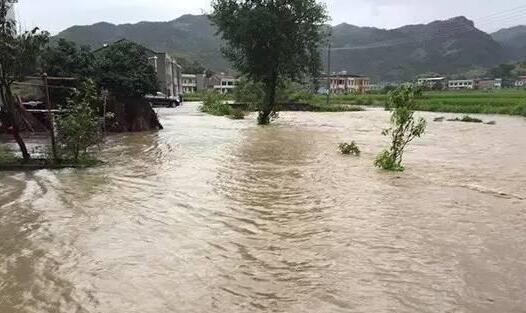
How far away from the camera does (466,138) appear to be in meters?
22.9

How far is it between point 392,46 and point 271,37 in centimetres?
15033

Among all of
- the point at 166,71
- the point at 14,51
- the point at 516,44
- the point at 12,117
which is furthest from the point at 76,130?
the point at 516,44

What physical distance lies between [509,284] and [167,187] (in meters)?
6.88

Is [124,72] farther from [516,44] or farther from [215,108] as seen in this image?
[516,44]

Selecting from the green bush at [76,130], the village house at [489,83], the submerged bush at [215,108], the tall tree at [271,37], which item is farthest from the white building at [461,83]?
the green bush at [76,130]

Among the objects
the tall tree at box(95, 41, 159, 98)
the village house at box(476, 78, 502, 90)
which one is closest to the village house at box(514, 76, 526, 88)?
the village house at box(476, 78, 502, 90)

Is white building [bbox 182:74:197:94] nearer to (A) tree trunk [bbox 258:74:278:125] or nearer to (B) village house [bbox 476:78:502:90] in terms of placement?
(B) village house [bbox 476:78:502:90]

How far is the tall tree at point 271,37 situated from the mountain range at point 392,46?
400 feet

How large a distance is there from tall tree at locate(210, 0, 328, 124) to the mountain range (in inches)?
4805

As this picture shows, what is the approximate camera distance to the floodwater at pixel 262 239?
16.5 feet

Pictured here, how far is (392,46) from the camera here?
171 meters

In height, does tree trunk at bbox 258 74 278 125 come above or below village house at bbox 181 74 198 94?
below

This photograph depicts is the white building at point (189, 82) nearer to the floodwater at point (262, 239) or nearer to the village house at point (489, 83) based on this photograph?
the village house at point (489, 83)

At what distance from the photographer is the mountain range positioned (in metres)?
158
